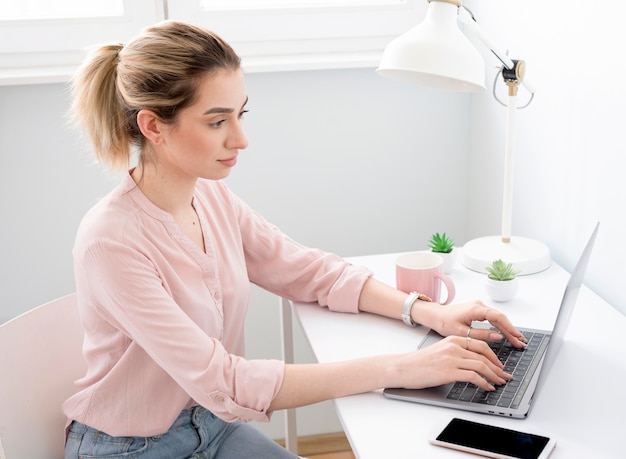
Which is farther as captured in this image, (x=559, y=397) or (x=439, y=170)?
(x=439, y=170)

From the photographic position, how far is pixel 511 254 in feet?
5.08

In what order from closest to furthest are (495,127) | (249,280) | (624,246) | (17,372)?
(17,372)
(624,246)
(249,280)
(495,127)

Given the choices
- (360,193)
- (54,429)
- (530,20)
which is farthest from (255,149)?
(54,429)

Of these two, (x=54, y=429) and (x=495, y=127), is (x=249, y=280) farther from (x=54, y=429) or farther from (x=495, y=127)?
(x=495, y=127)

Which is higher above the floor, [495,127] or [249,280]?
[495,127]

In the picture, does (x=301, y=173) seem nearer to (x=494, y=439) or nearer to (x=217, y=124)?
(x=217, y=124)

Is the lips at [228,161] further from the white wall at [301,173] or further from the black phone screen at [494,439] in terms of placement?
the white wall at [301,173]

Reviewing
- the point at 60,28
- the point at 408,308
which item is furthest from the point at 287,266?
the point at 60,28

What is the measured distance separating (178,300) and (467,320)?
47cm

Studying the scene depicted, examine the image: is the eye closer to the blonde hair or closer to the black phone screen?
the blonde hair

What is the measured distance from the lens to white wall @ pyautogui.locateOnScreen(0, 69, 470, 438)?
77.4 inches

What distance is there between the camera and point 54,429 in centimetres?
132

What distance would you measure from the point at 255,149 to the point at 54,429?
947mm

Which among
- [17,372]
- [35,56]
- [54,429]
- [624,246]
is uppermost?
[35,56]
